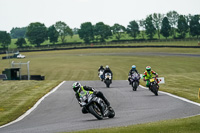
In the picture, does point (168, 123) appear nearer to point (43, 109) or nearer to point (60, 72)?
point (43, 109)

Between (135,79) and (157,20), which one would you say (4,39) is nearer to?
(157,20)

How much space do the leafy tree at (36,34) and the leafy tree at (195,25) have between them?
66.0m

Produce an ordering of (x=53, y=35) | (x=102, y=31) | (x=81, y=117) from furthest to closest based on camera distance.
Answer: (x=102, y=31), (x=53, y=35), (x=81, y=117)

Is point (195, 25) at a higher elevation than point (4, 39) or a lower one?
higher

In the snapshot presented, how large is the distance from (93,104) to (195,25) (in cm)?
13994

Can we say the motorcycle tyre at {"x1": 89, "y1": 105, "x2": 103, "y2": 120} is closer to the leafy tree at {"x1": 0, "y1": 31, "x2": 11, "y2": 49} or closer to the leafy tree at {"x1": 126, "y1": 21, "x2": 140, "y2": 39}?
the leafy tree at {"x1": 0, "y1": 31, "x2": 11, "y2": 49}

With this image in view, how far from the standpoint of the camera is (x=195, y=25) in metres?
146

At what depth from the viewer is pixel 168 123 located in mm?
10414

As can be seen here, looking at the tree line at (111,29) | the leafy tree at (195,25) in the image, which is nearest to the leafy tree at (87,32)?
the tree line at (111,29)

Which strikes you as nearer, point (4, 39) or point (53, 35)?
point (4, 39)

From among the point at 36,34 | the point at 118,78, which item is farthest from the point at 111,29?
the point at 118,78

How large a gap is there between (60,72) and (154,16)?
117388 mm

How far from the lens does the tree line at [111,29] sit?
152 meters

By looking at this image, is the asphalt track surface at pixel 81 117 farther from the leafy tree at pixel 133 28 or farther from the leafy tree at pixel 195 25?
the leafy tree at pixel 133 28
